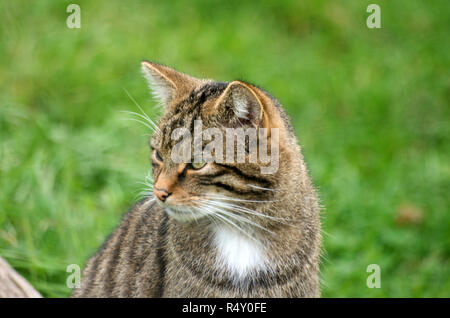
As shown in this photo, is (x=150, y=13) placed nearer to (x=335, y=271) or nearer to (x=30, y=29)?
(x=30, y=29)

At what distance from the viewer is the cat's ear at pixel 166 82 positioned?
3115 millimetres

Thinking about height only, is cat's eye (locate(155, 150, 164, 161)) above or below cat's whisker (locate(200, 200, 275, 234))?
above

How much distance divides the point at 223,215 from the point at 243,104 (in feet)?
1.71

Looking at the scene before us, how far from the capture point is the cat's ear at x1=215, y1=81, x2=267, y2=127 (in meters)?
2.67

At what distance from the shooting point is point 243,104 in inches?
108

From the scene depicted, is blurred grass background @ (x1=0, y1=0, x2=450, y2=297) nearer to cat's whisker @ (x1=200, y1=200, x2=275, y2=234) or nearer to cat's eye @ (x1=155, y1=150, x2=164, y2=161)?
cat's whisker @ (x1=200, y1=200, x2=275, y2=234)

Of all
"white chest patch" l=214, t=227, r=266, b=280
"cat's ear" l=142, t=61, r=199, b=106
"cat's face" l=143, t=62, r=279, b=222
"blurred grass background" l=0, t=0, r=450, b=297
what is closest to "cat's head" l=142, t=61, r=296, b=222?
"cat's face" l=143, t=62, r=279, b=222

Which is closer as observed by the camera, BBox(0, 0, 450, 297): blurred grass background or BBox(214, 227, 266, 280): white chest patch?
BBox(214, 227, 266, 280): white chest patch

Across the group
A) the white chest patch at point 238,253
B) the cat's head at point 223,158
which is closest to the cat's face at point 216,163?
the cat's head at point 223,158

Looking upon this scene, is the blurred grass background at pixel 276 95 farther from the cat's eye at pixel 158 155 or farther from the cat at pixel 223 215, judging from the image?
the cat's eye at pixel 158 155

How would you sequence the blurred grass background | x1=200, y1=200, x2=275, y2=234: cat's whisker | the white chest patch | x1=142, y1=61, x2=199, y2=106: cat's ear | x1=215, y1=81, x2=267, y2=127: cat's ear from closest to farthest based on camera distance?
x1=215, y1=81, x2=267, y2=127: cat's ear
x1=200, y1=200, x2=275, y2=234: cat's whisker
the white chest patch
x1=142, y1=61, x2=199, y2=106: cat's ear
the blurred grass background

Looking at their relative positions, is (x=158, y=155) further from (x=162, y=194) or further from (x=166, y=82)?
(x=166, y=82)
